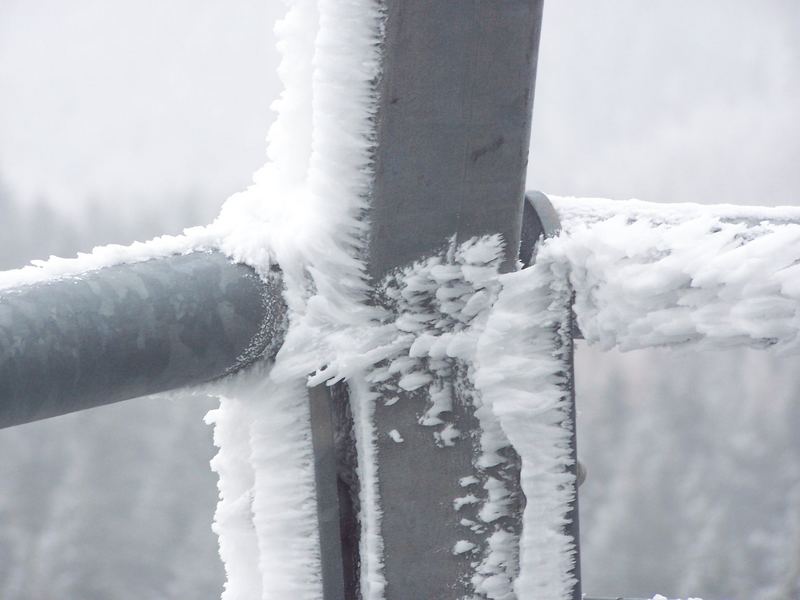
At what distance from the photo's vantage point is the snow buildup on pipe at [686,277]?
27.5 inches

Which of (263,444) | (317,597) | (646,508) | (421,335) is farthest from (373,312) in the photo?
(646,508)

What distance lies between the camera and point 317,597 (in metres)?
0.82

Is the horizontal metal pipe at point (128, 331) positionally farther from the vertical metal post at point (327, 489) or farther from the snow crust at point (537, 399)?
the snow crust at point (537, 399)

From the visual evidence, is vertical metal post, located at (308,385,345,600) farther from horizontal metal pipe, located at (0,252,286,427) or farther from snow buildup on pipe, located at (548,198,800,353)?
snow buildup on pipe, located at (548,198,800,353)

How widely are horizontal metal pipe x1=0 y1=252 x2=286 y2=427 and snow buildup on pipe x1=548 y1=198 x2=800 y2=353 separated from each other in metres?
0.26

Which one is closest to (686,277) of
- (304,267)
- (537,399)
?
→ (537,399)

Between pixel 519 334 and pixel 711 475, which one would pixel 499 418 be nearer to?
pixel 519 334

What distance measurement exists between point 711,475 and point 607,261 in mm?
10553

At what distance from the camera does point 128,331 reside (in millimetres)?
643

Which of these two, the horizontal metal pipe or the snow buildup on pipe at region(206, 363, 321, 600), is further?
the snow buildup on pipe at region(206, 363, 321, 600)

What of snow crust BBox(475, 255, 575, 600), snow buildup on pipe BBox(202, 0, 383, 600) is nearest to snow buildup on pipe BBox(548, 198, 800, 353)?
snow crust BBox(475, 255, 575, 600)

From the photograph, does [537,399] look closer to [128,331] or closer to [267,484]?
[267,484]

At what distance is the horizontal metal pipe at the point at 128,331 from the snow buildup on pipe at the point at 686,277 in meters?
0.26

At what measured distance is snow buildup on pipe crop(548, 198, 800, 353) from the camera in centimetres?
70
